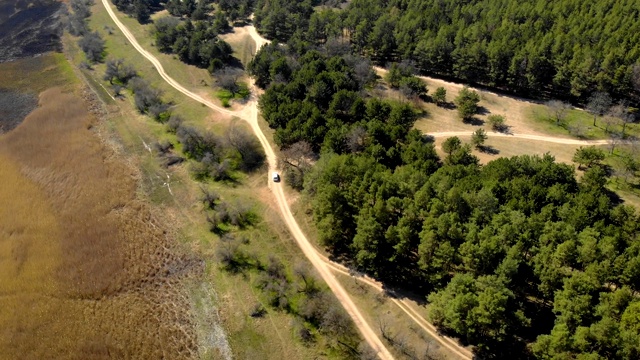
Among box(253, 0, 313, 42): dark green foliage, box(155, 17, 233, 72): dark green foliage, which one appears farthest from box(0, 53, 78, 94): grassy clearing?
box(253, 0, 313, 42): dark green foliage

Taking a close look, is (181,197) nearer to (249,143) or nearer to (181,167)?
(181,167)

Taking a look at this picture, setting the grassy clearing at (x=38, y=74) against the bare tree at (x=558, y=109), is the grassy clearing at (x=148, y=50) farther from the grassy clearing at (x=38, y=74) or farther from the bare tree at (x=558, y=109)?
the bare tree at (x=558, y=109)

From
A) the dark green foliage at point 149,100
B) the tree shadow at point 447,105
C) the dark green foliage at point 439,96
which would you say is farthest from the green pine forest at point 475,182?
the dark green foliage at point 149,100

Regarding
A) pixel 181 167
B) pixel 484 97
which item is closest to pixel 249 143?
pixel 181 167

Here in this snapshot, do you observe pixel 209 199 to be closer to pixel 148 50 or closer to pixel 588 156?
pixel 588 156

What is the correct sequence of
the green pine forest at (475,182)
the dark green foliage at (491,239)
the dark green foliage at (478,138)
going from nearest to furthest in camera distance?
the dark green foliage at (491,239), the green pine forest at (475,182), the dark green foliage at (478,138)
